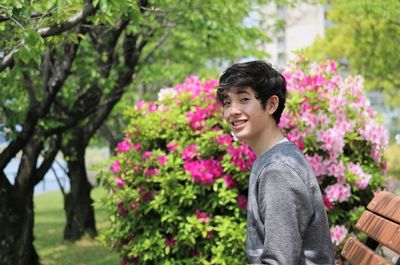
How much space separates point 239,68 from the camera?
9.43 ft

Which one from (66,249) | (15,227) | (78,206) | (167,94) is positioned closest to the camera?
(167,94)

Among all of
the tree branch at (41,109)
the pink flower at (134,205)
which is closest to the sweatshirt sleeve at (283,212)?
the pink flower at (134,205)

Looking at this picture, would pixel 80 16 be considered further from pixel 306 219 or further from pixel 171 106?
pixel 306 219

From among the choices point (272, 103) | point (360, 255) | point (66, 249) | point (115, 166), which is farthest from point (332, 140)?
point (66, 249)

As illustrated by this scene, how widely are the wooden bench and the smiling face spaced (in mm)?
714

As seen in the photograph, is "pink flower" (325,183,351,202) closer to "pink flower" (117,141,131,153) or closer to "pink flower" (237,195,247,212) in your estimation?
"pink flower" (237,195,247,212)

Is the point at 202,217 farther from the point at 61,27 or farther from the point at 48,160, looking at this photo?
the point at 48,160

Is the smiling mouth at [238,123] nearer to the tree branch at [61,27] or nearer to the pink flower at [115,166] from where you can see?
the tree branch at [61,27]

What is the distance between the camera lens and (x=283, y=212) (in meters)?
2.48

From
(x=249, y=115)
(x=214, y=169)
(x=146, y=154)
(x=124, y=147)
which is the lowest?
(x=214, y=169)

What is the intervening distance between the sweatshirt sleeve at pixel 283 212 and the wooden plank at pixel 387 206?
61 centimetres

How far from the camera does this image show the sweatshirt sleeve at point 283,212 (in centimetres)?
247

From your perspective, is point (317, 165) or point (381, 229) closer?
point (381, 229)

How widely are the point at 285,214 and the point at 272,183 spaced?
134mm
